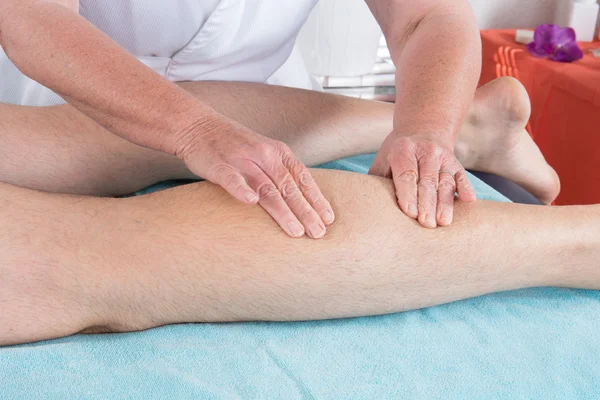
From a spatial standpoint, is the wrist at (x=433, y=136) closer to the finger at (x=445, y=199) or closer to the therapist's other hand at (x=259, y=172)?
the finger at (x=445, y=199)

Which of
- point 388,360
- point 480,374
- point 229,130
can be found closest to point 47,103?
point 229,130

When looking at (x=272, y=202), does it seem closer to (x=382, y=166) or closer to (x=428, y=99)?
(x=382, y=166)

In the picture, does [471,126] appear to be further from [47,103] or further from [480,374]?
[47,103]

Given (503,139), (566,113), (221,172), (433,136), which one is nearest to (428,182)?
(433,136)

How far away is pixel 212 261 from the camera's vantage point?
3.28ft

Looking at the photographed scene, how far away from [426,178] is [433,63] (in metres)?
0.34

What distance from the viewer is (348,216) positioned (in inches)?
41.1

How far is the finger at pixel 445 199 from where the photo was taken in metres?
1.06

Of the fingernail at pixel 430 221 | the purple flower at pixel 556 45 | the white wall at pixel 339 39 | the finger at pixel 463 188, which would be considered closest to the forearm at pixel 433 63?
the finger at pixel 463 188

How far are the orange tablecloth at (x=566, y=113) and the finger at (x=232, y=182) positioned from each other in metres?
1.69

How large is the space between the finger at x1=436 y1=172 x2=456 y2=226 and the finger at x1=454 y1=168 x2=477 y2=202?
1 cm

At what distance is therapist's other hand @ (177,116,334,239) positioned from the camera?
3.31ft

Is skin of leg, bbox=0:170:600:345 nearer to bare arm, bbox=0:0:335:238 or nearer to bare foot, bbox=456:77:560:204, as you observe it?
bare arm, bbox=0:0:335:238

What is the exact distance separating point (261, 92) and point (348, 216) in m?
0.59
